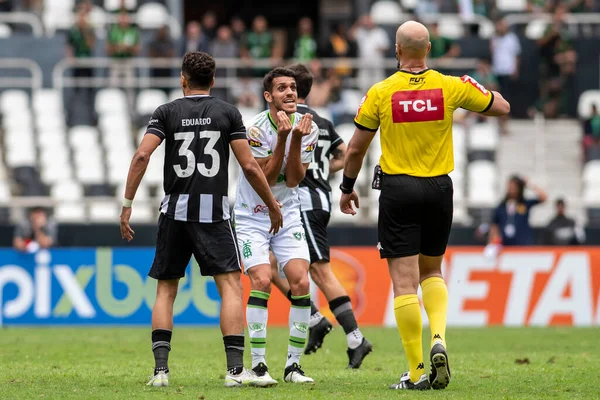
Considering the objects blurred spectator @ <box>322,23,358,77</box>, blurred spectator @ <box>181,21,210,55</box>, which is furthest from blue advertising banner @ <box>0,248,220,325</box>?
blurred spectator @ <box>322,23,358,77</box>

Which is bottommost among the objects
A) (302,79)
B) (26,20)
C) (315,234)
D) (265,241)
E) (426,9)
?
(315,234)

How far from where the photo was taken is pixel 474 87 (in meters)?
8.72

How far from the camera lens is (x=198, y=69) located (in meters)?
8.91

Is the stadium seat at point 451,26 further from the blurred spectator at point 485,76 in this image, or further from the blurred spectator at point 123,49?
the blurred spectator at point 123,49

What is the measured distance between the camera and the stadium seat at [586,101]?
24.9m

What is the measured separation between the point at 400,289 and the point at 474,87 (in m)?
1.53

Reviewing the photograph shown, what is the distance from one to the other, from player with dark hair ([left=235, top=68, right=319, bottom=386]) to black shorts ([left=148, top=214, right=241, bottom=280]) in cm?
29

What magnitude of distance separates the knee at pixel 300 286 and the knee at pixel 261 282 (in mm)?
255

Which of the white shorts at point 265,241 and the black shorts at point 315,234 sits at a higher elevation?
the white shorts at point 265,241

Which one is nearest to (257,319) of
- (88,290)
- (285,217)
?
(285,217)

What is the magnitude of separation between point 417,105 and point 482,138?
15.2 m

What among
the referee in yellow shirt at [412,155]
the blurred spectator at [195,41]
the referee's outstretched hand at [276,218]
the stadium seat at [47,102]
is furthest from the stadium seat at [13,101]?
the referee in yellow shirt at [412,155]

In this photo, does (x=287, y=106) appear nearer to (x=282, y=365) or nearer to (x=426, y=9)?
(x=282, y=365)

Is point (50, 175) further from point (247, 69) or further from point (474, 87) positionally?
point (474, 87)
